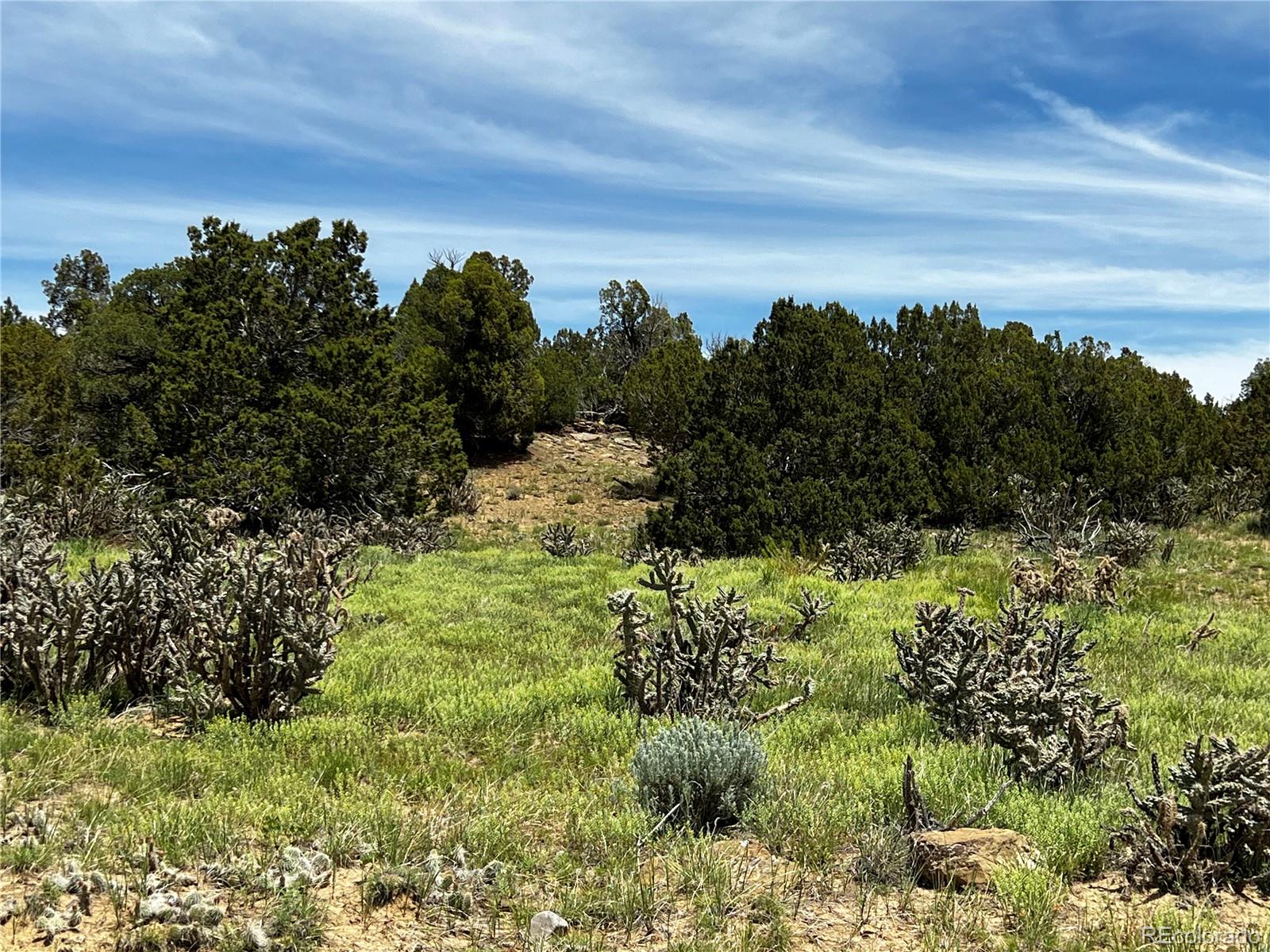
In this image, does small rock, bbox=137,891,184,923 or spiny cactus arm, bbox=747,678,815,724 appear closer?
small rock, bbox=137,891,184,923

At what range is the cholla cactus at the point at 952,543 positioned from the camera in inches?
599

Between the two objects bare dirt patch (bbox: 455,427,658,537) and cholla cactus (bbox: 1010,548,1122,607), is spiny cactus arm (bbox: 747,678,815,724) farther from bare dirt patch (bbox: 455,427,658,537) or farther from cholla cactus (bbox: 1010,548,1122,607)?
bare dirt patch (bbox: 455,427,658,537)

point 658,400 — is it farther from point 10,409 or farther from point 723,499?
point 10,409

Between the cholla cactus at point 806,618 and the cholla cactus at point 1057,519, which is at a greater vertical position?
the cholla cactus at point 1057,519

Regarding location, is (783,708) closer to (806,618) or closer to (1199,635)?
(806,618)

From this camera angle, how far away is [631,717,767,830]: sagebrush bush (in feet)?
13.6

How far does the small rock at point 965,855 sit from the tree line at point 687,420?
11.1 meters

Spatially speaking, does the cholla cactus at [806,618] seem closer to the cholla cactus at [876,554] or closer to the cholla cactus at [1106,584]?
the cholla cactus at [876,554]

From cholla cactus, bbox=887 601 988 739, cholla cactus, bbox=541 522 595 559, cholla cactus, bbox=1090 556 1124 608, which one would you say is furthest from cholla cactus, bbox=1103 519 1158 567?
cholla cactus, bbox=541 522 595 559

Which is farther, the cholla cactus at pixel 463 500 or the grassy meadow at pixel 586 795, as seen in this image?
the cholla cactus at pixel 463 500

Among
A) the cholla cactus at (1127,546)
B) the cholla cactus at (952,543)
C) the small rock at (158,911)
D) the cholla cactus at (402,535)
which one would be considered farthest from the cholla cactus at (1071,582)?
the cholla cactus at (402,535)

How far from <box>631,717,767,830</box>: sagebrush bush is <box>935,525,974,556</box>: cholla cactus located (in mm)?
11495

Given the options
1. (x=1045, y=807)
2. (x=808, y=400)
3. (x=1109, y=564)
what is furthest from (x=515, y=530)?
(x=1045, y=807)

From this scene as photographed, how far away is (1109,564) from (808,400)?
23.0ft
